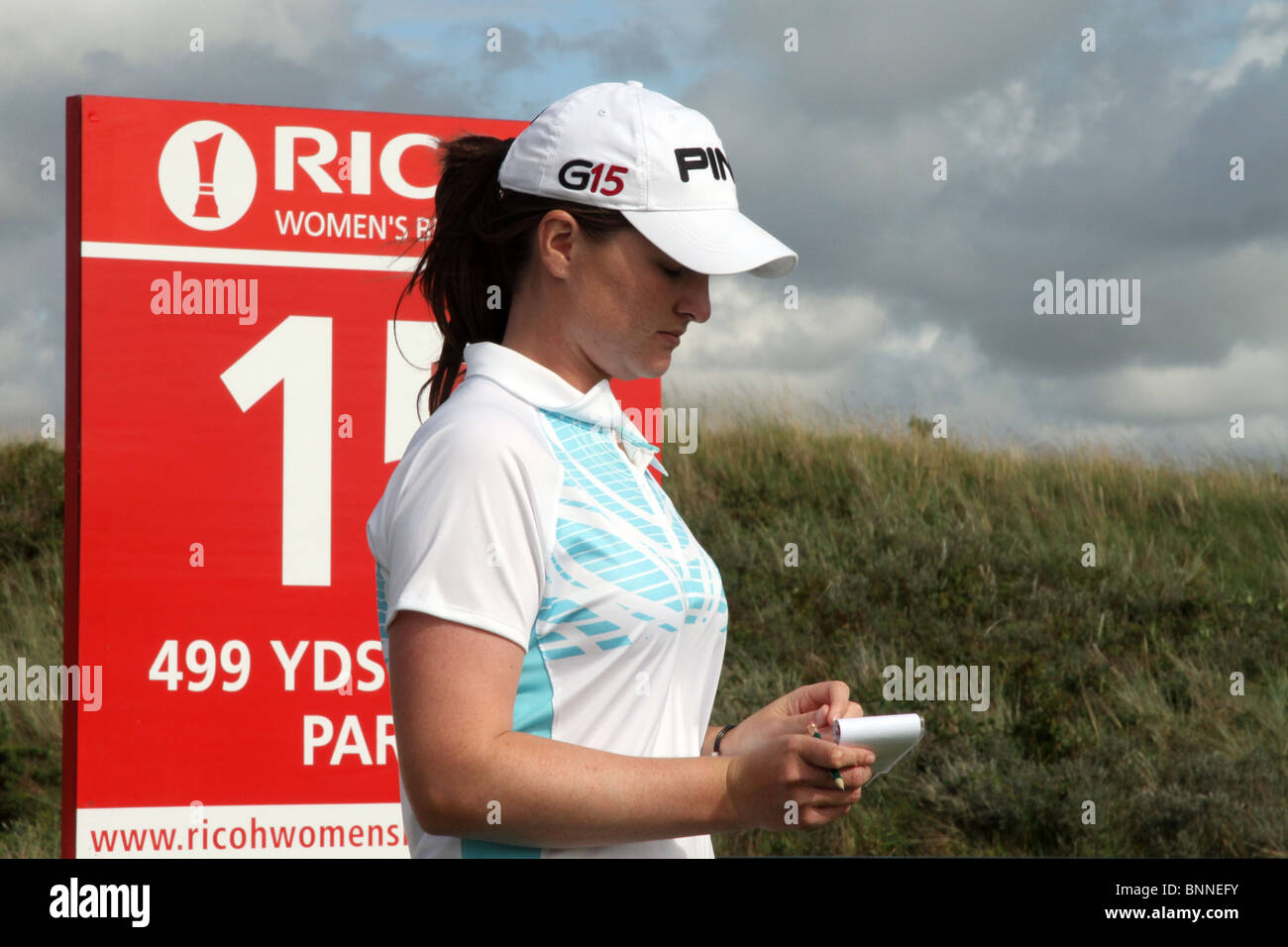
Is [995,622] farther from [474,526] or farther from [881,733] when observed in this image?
[474,526]

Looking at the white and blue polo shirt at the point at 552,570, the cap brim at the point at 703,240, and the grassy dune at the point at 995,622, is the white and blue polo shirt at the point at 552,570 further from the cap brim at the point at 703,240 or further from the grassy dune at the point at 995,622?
the grassy dune at the point at 995,622

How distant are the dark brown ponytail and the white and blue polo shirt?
232 mm

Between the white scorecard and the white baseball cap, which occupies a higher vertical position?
the white baseball cap

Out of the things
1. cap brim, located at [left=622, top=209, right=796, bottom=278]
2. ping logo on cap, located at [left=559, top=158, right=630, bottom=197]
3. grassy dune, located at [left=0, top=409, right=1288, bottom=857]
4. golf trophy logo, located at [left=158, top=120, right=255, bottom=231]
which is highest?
golf trophy logo, located at [left=158, top=120, right=255, bottom=231]

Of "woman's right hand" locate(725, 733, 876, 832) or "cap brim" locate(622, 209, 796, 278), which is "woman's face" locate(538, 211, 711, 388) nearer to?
"cap brim" locate(622, 209, 796, 278)

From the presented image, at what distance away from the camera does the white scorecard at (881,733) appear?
1626mm

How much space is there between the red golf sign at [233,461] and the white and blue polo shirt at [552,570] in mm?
2526

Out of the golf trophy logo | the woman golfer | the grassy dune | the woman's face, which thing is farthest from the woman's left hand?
the grassy dune

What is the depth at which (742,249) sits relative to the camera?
71.7 inches

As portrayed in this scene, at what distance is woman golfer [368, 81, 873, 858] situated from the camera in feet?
4.92

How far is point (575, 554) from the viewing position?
63.6 inches

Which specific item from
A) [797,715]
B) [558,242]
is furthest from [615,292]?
[797,715]

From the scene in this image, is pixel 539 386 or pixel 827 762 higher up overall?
pixel 539 386

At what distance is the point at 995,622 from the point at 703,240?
21.4 feet
